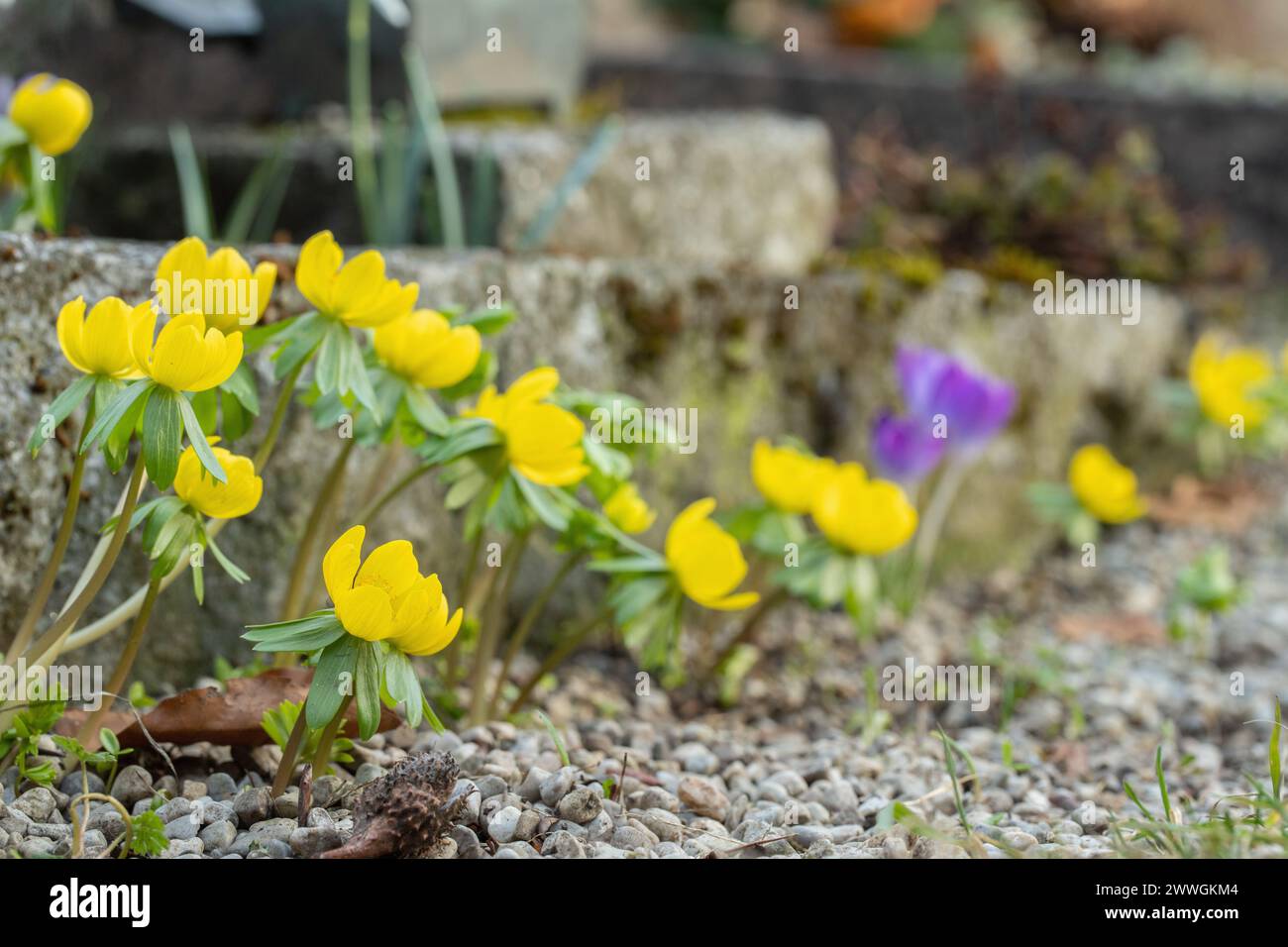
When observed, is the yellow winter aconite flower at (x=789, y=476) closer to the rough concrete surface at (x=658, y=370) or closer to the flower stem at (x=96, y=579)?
the rough concrete surface at (x=658, y=370)

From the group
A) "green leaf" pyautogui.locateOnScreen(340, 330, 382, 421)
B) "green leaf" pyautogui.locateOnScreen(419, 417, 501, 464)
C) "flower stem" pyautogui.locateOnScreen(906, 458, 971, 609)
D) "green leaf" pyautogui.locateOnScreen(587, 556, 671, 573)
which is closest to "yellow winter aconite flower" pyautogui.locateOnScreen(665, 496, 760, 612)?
"green leaf" pyautogui.locateOnScreen(587, 556, 671, 573)

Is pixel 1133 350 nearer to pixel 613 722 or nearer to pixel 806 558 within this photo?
pixel 806 558

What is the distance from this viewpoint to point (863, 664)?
2475 mm

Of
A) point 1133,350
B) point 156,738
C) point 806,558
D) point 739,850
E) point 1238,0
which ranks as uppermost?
point 1238,0

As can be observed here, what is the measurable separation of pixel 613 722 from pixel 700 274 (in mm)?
992

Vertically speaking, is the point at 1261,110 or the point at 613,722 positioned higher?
the point at 1261,110

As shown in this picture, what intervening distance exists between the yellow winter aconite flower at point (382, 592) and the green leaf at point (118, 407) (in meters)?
0.23

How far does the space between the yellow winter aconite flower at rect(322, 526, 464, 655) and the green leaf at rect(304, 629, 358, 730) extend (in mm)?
21

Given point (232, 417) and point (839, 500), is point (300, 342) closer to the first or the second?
point (232, 417)

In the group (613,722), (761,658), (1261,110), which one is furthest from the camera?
(1261,110)

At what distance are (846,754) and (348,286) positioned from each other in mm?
956

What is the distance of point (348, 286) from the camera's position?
1.38 m

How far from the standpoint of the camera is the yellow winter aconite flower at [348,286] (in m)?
1.37

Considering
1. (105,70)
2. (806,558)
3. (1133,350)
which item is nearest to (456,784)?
(806,558)
